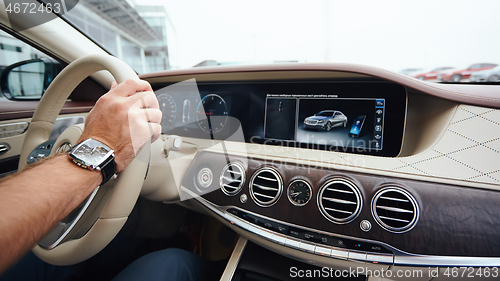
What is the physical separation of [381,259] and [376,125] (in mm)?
517

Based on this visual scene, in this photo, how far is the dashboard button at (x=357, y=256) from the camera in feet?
3.13

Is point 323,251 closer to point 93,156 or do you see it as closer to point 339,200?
point 339,200

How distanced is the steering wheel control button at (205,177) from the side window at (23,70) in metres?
1.15

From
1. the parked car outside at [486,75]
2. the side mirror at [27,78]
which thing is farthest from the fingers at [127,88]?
the parked car outside at [486,75]

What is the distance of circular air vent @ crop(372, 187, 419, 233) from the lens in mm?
909

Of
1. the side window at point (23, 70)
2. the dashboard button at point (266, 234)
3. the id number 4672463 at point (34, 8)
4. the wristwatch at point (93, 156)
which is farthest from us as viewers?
the side window at point (23, 70)

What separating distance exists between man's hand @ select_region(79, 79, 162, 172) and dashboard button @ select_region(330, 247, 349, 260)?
778 mm

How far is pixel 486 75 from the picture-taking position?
1224 millimetres

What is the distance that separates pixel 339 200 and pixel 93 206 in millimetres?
865

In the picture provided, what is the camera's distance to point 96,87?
1.72 metres

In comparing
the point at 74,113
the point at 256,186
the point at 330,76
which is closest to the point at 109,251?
the point at 74,113

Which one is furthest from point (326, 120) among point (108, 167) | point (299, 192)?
point (108, 167)

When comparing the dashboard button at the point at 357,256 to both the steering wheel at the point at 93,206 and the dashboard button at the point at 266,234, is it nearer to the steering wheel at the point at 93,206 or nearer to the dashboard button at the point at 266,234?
the dashboard button at the point at 266,234

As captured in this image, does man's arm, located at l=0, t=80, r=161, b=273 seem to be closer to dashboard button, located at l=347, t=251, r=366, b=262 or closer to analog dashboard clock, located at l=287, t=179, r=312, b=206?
analog dashboard clock, located at l=287, t=179, r=312, b=206
